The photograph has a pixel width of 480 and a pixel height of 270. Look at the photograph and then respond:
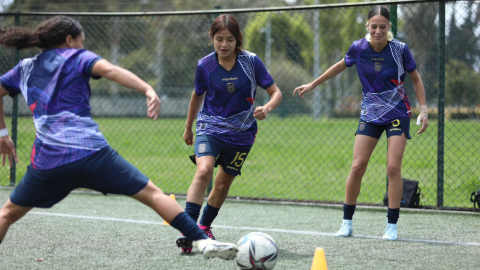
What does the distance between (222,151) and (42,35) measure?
→ 1743 millimetres

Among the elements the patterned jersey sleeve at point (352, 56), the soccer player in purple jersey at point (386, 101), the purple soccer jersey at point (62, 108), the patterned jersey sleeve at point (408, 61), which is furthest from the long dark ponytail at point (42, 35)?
the patterned jersey sleeve at point (408, 61)

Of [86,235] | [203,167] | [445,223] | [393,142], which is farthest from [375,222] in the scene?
[86,235]

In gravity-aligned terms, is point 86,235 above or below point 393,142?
below

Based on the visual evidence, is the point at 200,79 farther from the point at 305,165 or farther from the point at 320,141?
the point at 320,141

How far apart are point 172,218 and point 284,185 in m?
5.73

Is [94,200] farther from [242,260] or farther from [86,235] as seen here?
[242,260]

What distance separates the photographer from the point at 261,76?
13.9 feet

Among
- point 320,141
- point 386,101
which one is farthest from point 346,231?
point 320,141

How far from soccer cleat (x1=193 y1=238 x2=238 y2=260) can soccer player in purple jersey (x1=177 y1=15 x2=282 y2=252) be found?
1.00 metres

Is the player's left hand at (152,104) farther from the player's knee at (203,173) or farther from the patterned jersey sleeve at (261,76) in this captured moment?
the patterned jersey sleeve at (261,76)

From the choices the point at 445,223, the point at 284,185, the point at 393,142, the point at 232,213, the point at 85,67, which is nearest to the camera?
the point at 85,67

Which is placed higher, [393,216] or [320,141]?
[393,216]

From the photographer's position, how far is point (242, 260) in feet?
11.1

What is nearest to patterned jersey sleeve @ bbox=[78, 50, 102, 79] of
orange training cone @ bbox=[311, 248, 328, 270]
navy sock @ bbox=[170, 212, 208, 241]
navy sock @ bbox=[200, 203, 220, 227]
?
navy sock @ bbox=[170, 212, 208, 241]
